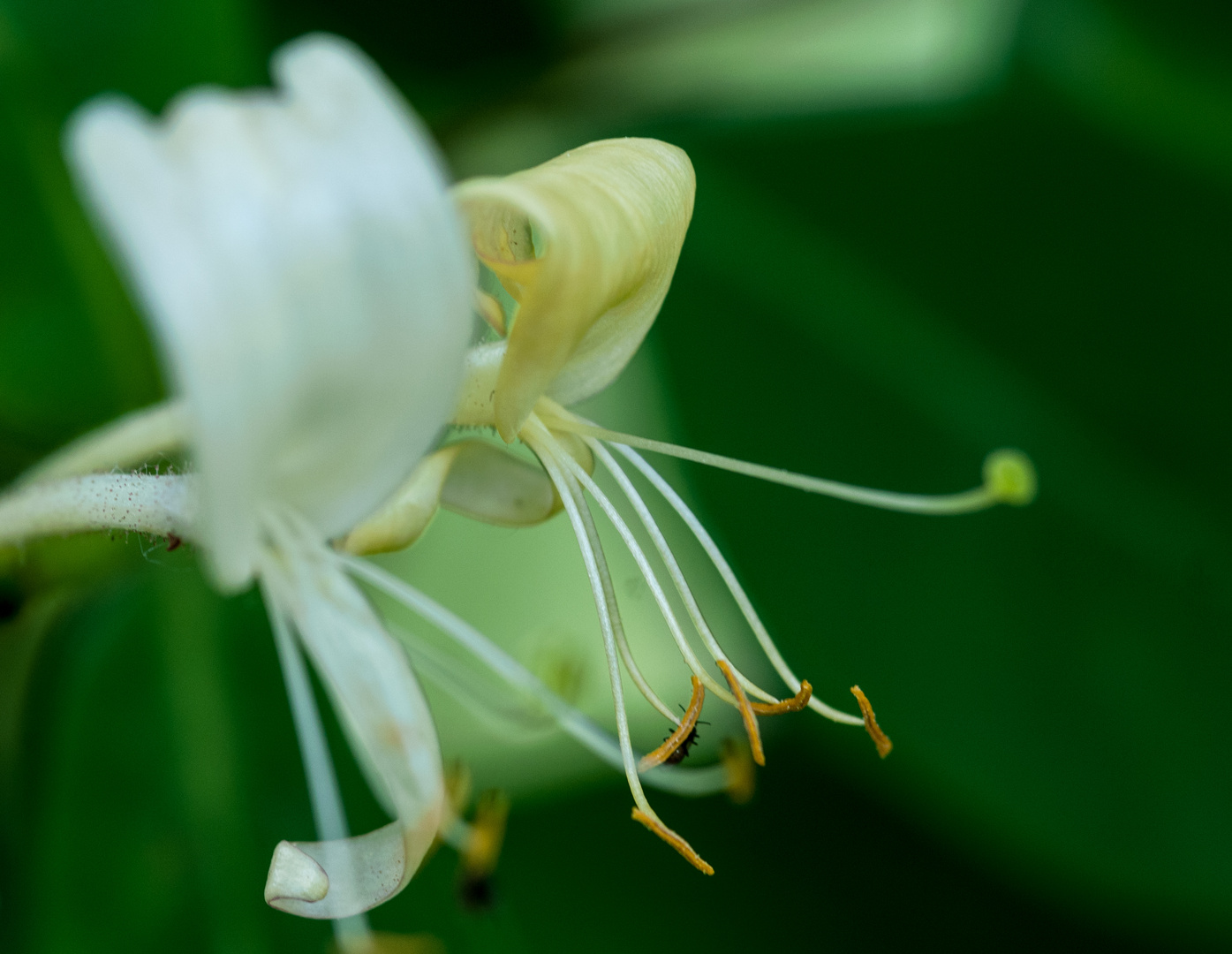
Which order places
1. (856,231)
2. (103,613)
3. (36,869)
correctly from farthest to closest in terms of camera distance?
(856,231) → (103,613) → (36,869)

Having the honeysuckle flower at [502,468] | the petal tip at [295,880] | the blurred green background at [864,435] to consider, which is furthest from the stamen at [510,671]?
the blurred green background at [864,435]

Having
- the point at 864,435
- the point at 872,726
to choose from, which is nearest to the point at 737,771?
the point at 872,726

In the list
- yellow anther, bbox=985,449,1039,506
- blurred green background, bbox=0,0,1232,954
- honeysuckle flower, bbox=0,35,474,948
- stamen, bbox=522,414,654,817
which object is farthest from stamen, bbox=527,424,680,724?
blurred green background, bbox=0,0,1232,954

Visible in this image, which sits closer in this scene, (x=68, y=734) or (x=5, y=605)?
(x=5, y=605)

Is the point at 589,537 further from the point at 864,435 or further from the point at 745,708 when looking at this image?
the point at 864,435

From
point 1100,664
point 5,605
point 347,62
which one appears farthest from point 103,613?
point 1100,664

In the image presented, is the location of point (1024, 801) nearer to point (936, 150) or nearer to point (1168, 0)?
point (936, 150)
